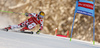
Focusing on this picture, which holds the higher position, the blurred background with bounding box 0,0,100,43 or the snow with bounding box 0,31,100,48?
the blurred background with bounding box 0,0,100,43

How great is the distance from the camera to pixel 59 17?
387 inches

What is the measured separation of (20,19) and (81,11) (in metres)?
6.54

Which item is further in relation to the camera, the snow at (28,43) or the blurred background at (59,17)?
the blurred background at (59,17)

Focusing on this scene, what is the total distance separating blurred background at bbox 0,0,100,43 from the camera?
9.47m

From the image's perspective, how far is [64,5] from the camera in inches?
387

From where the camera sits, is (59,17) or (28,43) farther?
(59,17)

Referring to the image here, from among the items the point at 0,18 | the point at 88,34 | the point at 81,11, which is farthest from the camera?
the point at 0,18

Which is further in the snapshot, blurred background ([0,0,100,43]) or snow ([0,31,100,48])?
blurred background ([0,0,100,43])

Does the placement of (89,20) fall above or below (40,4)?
below

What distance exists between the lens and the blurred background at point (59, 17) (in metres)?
9.47

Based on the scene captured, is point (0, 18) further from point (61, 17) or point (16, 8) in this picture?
point (61, 17)

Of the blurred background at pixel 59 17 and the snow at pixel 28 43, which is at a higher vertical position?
the blurred background at pixel 59 17

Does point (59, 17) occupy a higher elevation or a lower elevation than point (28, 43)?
higher

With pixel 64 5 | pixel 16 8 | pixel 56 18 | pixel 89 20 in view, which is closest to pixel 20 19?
pixel 16 8
